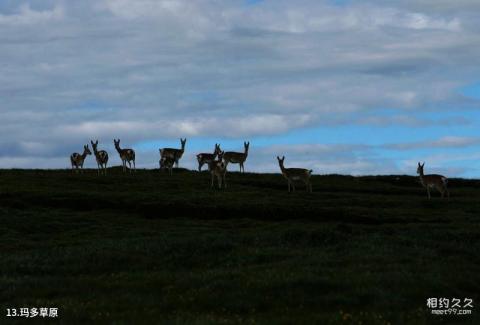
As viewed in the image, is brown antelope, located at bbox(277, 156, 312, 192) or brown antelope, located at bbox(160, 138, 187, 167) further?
brown antelope, located at bbox(160, 138, 187, 167)

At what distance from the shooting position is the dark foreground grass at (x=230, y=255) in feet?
59.9

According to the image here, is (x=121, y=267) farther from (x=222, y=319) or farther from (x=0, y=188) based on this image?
(x=0, y=188)

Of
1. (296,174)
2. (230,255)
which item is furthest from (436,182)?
(230,255)

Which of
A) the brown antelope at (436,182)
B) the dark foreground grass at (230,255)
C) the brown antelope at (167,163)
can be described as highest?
the brown antelope at (167,163)

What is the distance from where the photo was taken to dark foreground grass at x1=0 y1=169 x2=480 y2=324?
1827 centimetres

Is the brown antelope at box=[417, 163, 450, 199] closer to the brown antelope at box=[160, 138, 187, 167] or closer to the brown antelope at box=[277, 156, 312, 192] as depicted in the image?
the brown antelope at box=[277, 156, 312, 192]

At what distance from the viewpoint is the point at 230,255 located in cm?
2650

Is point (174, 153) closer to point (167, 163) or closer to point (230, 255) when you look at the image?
point (167, 163)

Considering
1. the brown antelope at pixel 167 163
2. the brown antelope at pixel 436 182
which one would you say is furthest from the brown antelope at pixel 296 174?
the brown antelope at pixel 167 163

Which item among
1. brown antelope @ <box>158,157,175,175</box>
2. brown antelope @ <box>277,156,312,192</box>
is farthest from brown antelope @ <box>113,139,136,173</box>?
brown antelope @ <box>277,156,312,192</box>

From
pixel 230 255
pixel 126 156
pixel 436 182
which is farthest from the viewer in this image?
pixel 126 156

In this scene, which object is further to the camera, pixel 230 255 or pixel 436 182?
pixel 436 182

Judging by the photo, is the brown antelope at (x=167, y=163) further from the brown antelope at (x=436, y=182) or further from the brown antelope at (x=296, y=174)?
the brown antelope at (x=436, y=182)

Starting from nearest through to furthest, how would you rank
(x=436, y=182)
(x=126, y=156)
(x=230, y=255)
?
(x=230, y=255) < (x=436, y=182) < (x=126, y=156)
